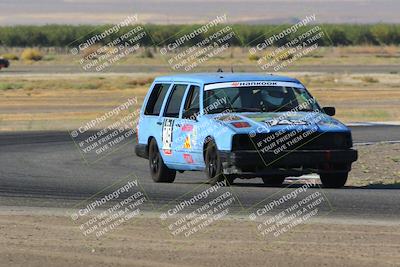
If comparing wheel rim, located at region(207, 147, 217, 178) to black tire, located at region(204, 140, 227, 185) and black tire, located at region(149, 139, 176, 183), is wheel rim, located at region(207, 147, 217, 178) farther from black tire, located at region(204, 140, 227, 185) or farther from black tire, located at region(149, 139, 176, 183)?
black tire, located at region(149, 139, 176, 183)

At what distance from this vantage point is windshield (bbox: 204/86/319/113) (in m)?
17.0

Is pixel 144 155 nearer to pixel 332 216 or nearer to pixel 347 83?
pixel 332 216

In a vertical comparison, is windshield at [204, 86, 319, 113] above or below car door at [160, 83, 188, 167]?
above

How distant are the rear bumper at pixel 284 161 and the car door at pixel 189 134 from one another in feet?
3.34

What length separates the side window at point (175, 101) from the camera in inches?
711

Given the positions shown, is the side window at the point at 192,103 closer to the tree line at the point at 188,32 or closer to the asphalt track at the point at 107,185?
the asphalt track at the point at 107,185

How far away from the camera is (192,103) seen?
17.6 metres

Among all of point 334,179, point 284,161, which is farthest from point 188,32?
point 284,161

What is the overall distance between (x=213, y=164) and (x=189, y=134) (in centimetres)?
80

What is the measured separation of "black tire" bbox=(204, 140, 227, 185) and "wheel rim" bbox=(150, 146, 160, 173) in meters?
1.74
